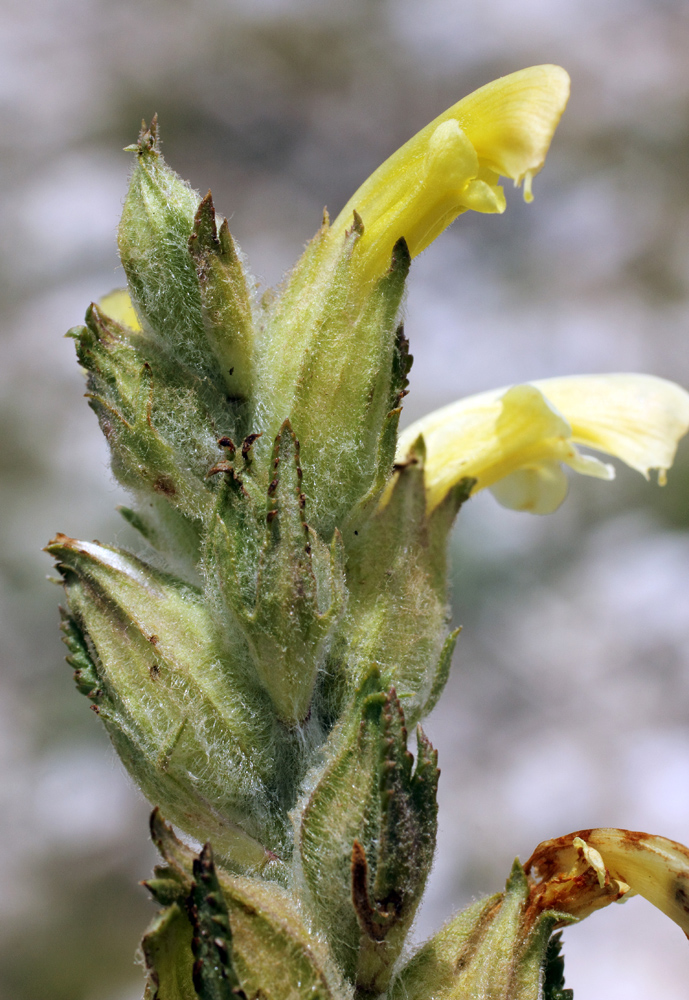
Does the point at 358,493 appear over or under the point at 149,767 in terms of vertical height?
over

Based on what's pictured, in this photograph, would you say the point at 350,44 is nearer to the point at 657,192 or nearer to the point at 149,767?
the point at 657,192

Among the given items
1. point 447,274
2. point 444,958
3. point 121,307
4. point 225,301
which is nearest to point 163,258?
point 225,301

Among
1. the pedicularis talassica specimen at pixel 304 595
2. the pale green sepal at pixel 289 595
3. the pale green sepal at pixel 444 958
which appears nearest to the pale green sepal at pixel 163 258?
the pedicularis talassica specimen at pixel 304 595

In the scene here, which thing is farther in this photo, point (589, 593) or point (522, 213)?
point (522, 213)

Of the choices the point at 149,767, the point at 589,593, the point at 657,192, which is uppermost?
the point at 657,192

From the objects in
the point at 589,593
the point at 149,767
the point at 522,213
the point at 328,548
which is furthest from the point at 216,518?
the point at 522,213

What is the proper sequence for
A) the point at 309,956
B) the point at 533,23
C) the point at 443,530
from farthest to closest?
the point at 533,23 < the point at 443,530 < the point at 309,956

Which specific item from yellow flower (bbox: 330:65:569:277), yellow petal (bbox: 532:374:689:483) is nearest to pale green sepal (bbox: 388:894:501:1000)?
yellow petal (bbox: 532:374:689:483)

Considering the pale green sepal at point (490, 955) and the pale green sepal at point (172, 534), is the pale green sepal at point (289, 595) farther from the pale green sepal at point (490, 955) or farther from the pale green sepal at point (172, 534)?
the pale green sepal at point (490, 955)

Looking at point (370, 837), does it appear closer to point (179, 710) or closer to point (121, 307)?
point (179, 710)
